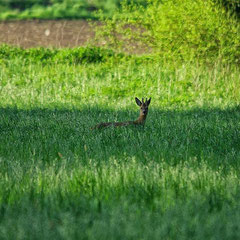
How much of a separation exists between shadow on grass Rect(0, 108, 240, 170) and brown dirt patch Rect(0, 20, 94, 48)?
951 centimetres

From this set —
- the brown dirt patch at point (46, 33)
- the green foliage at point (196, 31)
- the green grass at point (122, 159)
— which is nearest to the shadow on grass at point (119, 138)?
the green grass at point (122, 159)

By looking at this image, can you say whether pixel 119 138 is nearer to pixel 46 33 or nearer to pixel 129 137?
pixel 129 137

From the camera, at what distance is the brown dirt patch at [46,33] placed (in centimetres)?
1990

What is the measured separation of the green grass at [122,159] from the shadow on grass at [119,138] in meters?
0.02

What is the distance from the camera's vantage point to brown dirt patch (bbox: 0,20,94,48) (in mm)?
19897

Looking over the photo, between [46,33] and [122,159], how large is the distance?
15426 millimetres

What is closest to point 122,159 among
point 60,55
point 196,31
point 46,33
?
point 196,31

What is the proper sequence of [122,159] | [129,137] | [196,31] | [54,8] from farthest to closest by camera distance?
[54,8], [196,31], [129,137], [122,159]

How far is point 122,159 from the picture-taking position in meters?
6.24

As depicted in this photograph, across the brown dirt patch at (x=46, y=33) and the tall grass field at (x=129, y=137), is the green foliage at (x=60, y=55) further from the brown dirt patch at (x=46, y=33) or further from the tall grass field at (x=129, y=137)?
the brown dirt patch at (x=46, y=33)

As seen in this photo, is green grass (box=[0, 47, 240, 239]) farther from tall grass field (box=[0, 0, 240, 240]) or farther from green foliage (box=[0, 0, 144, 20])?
green foliage (box=[0, 0, 144, 20])

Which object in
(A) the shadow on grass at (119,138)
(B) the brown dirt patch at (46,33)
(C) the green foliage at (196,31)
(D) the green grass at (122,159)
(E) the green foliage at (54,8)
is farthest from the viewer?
(E) the green foliage at (54,8)

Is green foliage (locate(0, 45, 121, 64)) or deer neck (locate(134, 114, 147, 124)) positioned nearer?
deer neck (locate(134, 114, 147, 124))

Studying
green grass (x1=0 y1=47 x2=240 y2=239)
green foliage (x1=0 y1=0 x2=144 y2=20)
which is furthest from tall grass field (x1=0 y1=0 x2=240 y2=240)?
green foliage (x1=0 y1=0 x2=144 y2=20)
